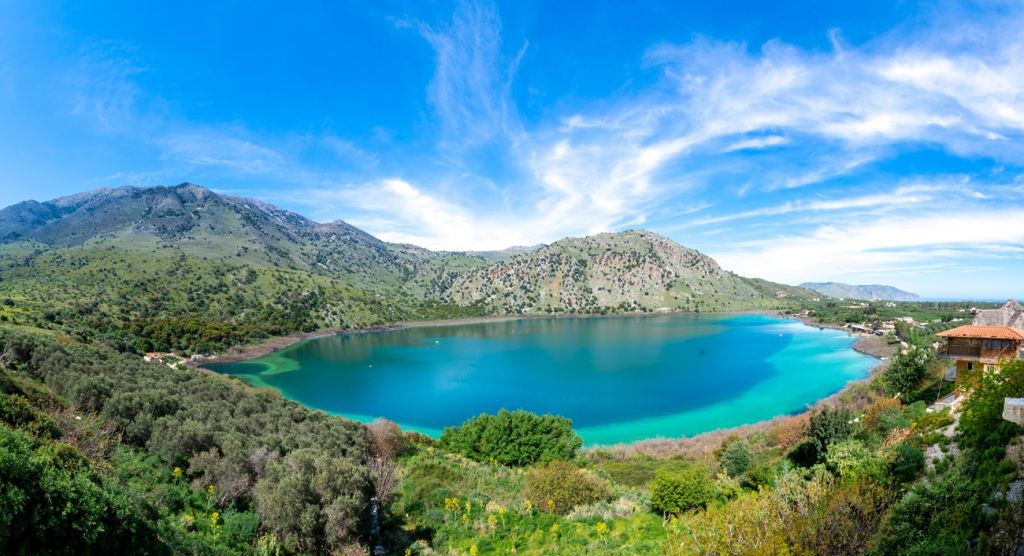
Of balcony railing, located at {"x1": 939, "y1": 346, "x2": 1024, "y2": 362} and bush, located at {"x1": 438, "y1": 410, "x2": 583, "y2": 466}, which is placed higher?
balcony railing, located at {"x1": 939, "y1": 346, "x2": 1024, "y2": 362}

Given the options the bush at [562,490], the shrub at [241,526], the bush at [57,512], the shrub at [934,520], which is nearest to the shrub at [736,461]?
the bush at [562,490]

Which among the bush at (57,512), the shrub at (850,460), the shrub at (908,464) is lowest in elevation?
the shrub at (850,460)

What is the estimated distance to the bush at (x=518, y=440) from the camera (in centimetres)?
3294

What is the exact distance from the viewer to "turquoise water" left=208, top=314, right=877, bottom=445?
184 feet

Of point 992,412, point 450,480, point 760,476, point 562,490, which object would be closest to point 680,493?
point 562,490

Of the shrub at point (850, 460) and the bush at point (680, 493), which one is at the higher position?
the shrub at point (850, 460)

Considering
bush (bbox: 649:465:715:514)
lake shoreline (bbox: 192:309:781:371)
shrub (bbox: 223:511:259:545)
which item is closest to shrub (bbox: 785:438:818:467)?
bush (bbox: 649:465:715:514)

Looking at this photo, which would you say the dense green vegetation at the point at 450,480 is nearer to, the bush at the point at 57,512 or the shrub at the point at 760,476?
the bush at the point at 57,512

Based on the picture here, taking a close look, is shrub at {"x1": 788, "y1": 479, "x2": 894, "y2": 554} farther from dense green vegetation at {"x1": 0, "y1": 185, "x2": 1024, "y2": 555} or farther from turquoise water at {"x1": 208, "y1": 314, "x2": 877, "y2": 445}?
turquoise water at {"x1": 208, "y1": 314, "x2": 877, "y2": 445}

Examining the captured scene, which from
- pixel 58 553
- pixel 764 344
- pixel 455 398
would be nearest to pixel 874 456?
pixel 58 553

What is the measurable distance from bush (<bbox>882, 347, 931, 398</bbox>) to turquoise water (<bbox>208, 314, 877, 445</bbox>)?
54.6 ft

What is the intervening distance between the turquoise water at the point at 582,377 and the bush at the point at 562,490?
25738 millimetres

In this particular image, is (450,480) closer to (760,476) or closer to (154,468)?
(154,468)

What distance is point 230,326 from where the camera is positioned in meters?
114
